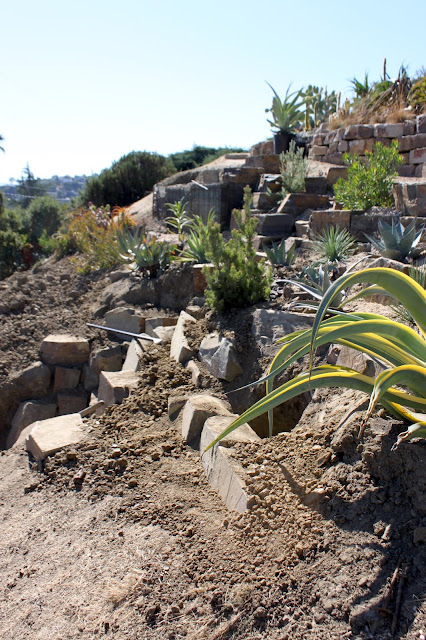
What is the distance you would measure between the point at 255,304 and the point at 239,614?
2968mm

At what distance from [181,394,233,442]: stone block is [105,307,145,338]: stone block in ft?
8.04

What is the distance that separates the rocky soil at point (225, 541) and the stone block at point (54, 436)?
99 millimetres

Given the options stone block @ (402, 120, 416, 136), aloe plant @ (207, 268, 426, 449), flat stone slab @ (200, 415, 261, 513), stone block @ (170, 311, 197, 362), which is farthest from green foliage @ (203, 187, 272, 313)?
stone block @ (402, 120, 416, 136)

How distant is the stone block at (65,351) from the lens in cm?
596

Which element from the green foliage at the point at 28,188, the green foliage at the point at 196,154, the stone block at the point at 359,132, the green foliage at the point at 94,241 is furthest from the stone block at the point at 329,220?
the green foliage at the point at 28,188

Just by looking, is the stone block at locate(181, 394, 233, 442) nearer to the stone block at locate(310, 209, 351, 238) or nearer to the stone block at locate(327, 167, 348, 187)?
the stone block at locate(310, 209, 351, 238)

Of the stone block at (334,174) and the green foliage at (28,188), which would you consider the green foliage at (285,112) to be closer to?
the stone block at (334,174)

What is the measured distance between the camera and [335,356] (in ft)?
11.6

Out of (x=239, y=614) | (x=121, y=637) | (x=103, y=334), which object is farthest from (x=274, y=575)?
(x=103, y=334)

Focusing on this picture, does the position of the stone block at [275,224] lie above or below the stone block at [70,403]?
above

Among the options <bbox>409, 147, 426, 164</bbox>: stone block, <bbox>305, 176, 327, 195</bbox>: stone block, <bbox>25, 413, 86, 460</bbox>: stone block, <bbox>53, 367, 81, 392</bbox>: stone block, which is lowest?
<bbox>53, 367, 81, 392</bbox>: stone block

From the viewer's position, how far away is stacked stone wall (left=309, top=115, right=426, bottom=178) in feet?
28.6

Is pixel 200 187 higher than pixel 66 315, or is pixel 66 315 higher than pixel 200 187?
pixel 200 187

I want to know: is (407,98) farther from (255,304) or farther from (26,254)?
(26,254)
